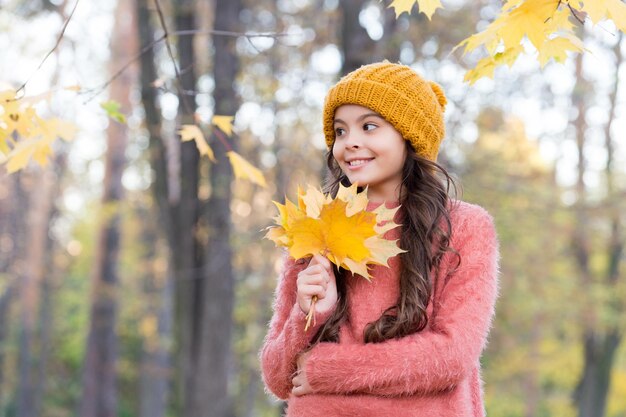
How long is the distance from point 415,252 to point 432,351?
0.98 feet

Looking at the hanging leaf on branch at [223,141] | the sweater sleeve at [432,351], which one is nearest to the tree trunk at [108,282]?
the hanging leaf on branch at [223,141]

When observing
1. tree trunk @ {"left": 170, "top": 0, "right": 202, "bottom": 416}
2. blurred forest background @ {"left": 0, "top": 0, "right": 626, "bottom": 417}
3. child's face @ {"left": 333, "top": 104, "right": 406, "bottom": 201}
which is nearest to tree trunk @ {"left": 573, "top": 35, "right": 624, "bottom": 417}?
blurred forest background @ {"left": 0, "top": 0, "right": 626, "bottom": 417}

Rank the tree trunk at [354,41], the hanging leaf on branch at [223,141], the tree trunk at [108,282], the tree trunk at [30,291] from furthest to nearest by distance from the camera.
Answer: the tree trunk at [30,291] < the tree trunk at [108,282] < the tree trunk at [354,41] < the hanging leaf on branch at [223,141]

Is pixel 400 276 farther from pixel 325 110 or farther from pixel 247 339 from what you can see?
pixel 247 339

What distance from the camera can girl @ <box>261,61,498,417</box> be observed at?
2.13 m

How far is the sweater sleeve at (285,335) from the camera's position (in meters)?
2.26

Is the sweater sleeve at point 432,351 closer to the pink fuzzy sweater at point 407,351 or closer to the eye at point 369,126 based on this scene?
the pink fuzzy sweater at point 407,351

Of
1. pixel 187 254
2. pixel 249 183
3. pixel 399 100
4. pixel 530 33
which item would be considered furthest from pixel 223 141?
pixel 249 183

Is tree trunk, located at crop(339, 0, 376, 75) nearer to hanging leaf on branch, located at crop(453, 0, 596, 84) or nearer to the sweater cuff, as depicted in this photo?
hanging leaf on branch, located at crop(453, 0, 596, 84)

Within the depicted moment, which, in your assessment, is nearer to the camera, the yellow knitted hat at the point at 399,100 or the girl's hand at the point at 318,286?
the girl's hand at the point at 318,286

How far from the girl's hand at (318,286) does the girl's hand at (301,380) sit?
139 millimetres

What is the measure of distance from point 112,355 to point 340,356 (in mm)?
14468

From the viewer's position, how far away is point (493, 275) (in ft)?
7.45

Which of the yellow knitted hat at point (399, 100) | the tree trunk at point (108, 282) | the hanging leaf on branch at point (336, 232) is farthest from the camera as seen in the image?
the tree trunk at point (108, 282)
